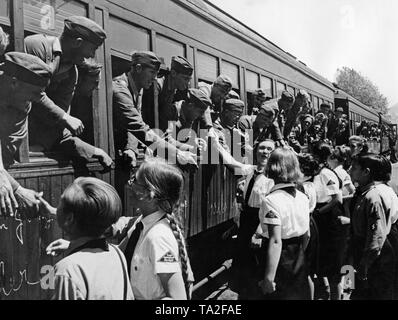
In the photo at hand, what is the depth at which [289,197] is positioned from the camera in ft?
8.30

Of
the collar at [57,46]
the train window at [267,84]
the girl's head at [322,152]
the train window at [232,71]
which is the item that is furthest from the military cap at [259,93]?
the collar at [57,46]

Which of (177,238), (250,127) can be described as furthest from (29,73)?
(250,127)

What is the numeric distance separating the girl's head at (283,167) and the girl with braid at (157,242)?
88cm

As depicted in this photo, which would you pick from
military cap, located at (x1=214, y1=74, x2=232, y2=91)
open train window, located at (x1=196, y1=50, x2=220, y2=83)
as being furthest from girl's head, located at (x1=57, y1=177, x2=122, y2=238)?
military cap, located at (x1=214, y1=74, x2=232, y2=91)

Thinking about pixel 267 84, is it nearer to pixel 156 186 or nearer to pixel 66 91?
pixel 66 91

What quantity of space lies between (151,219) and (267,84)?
14.9ft

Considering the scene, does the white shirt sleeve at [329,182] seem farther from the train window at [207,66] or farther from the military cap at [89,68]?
the military cap at [89,68]

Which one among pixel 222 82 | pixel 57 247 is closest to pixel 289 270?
pixel 57 247

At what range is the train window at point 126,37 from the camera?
2.90m

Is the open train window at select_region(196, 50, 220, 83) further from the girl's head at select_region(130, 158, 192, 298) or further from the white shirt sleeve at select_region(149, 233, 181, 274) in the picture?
the white shirt sleeve at select_region(149, 233, 181, 274)
